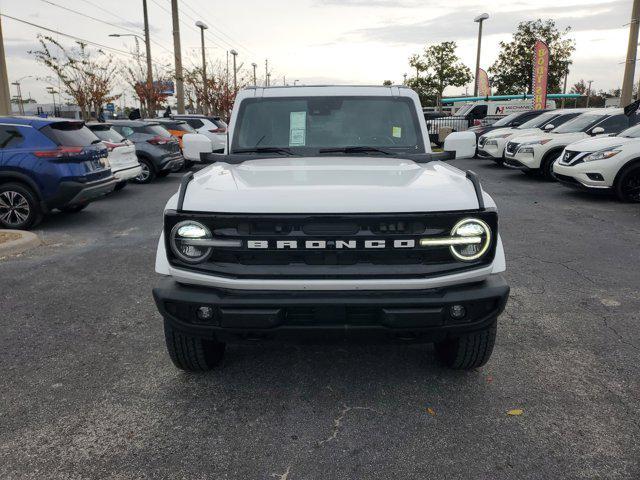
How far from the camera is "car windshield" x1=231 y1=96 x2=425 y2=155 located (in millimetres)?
4277

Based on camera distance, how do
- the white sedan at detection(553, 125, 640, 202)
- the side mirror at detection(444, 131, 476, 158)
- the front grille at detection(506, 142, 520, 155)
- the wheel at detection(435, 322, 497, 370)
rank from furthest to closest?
the front grille at detection(506, 142, 520, 155), the white sedan at detection(553, 125, 640, 202), the side mirror at detection(444, 131, 476, 158), the wheel at detection(435, 322, 497, 370)

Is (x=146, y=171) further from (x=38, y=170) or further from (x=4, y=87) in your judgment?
(x=38, y=170)

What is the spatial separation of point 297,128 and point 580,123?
11.6m

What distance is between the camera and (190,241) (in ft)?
9.42

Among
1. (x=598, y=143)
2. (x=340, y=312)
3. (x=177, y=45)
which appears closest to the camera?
(x=340, y=312)

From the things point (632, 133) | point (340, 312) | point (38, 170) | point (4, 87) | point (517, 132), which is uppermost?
point (4, 87)

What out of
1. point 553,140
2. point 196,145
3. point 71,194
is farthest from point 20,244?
point 553,140

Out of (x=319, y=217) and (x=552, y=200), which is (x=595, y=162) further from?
(x=319, y=217)

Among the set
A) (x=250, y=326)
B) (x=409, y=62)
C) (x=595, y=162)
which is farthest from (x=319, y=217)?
(x=409, y=62)

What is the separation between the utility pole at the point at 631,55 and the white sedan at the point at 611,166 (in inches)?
426

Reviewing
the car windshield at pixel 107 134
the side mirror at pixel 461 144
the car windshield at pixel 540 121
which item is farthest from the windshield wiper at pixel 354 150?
the car windshield at pixel 540 121

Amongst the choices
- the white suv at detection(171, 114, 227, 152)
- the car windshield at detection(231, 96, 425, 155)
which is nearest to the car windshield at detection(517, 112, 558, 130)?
the white suv at detection(171, 114, 227, 152)

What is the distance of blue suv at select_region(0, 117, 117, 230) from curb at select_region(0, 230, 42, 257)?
0.85 meters

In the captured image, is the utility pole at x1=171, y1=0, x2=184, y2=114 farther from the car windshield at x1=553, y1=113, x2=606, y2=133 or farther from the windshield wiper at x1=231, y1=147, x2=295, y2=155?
the windshield wiper at x1=231, y1=147, x2=295, y2=155
